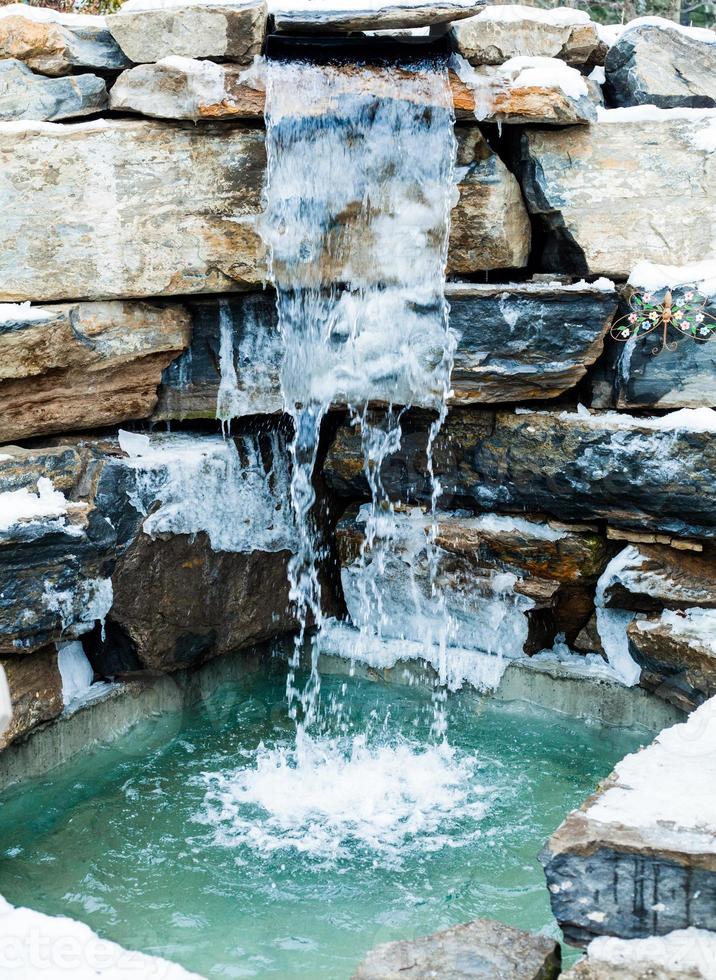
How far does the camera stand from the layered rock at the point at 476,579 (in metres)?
4.93

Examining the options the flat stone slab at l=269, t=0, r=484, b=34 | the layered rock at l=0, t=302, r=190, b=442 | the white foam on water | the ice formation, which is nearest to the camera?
the white foam on water

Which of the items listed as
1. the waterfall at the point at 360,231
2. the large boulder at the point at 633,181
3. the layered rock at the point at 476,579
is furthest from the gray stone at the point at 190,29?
the layered rock at the point at 476,579

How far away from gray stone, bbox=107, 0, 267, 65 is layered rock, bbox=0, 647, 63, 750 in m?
→ 2.65

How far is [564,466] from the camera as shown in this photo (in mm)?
4707

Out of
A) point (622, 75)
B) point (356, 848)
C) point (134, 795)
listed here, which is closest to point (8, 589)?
point (134, 795)

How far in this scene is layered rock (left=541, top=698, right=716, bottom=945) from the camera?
2.47 m

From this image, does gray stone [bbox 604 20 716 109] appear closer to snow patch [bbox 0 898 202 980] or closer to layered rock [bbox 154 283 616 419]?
layered rock [bbox 154 283 616 419]

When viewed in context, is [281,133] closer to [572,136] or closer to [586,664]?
[572,136]

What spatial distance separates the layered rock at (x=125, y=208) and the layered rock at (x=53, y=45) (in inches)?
12.9

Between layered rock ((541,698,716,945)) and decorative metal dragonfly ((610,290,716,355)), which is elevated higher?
decorative metal dragonfly ((610,290,716,355))

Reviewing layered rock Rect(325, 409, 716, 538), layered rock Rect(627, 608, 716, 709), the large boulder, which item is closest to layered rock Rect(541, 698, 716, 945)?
layered rock Rect(627, 608, 716, 709)

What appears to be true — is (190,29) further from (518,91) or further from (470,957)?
(470,957)

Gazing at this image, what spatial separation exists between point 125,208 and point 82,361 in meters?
0.70

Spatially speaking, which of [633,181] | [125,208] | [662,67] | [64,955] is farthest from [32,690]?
[662,67]
